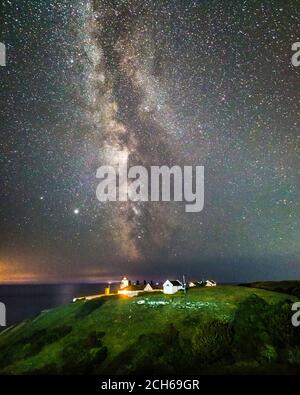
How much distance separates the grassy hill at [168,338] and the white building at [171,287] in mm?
6470

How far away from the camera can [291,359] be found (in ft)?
145

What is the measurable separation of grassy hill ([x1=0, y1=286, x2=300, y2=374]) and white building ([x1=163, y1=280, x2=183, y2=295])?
6.47m

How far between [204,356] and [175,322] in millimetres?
6864

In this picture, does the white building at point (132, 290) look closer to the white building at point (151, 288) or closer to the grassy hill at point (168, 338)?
the white building at point (151, 288)

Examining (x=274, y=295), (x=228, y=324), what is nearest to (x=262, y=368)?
(x=228, y=324)

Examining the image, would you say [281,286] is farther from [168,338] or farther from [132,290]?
[132,290]

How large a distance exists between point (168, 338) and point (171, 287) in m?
20.3

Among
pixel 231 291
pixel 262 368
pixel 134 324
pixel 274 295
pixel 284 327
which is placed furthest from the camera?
pixel 231 291

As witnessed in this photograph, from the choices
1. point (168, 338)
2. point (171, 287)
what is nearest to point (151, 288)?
point (171, 287)

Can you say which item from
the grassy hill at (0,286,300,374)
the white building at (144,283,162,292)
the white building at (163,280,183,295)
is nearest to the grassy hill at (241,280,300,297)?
the grassy hill at (0,286,300,374)

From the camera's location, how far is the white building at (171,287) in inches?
2664

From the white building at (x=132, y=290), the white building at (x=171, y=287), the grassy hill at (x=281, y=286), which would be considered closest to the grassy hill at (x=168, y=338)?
the grassy hill at (x=281, y=286)

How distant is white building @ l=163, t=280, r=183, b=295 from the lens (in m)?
67.7
